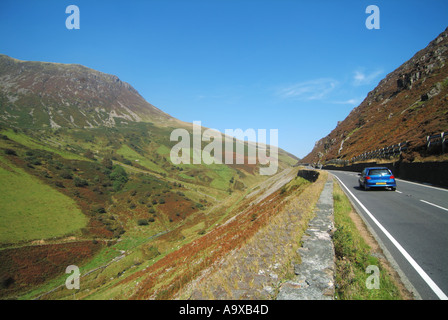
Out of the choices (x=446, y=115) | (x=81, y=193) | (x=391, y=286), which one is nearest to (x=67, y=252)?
(x=81, y=193)

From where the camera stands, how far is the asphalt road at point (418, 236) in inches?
172

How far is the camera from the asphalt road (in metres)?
4.37

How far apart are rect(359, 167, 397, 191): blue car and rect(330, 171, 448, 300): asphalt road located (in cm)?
404

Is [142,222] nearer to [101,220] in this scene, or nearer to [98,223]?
[101,220]

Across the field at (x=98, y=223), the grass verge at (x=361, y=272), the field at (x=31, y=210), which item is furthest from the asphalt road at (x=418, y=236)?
the field at (x=31, y=210)

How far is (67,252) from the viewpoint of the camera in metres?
52.8

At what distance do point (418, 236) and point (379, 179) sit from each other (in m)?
11.7

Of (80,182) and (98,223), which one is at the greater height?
(80,182)

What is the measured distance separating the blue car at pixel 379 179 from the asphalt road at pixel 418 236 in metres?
4.04

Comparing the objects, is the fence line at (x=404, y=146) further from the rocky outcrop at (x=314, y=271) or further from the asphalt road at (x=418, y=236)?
the rocky outcrop at (x=314, y=271)

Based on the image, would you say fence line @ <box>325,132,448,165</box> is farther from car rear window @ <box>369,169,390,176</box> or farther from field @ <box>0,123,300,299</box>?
field @ <box>0,123,300,299</box>

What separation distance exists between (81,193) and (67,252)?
34971 mm

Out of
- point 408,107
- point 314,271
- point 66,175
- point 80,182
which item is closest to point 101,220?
point 80,182

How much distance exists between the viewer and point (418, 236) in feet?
22.3
